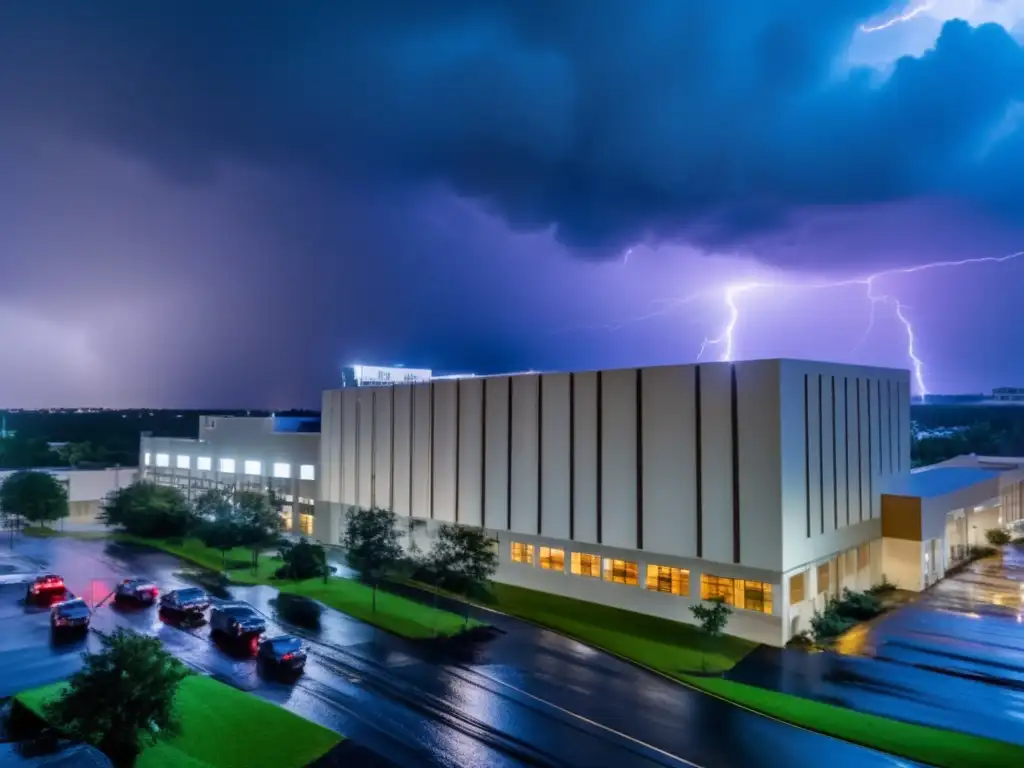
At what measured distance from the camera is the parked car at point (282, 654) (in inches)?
981

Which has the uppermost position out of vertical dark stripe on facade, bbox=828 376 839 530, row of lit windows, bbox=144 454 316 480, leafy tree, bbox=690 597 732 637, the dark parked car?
vertical dark stripe on facade, bbox=828 376 839 530

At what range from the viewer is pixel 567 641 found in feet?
98.2

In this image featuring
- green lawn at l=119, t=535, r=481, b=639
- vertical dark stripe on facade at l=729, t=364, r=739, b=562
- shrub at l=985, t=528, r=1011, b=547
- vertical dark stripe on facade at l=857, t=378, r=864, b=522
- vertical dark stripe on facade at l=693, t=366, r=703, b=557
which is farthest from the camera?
shrub at l=985, t=528, r=1011, b=547

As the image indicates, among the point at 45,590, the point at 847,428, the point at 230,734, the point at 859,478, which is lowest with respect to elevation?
the point at 45,590

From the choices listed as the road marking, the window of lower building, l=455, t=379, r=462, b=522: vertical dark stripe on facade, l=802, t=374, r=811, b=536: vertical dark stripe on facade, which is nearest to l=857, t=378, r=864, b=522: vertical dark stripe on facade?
the window of lower building

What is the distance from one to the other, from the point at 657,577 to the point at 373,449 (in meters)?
24.9

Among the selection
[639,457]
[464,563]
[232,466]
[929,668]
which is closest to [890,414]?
[639,457]

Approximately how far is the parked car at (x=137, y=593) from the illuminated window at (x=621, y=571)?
951 inches

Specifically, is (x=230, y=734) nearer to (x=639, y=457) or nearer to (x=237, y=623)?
(x=237, y=623)

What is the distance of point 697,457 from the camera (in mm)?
32375

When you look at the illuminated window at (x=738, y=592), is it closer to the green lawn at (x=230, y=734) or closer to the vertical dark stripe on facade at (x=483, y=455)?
the vertical dark stripe on facade at (x=483, y=455)

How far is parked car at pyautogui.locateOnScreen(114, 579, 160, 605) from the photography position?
35.2m

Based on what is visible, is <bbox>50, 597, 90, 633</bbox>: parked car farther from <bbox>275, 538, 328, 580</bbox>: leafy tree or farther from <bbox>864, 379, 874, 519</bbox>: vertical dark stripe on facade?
<bbox>864, 379, 874, 519</bbox>: vertical dark stripe on facade

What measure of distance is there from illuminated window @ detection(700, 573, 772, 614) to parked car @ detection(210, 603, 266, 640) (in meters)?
20.5
